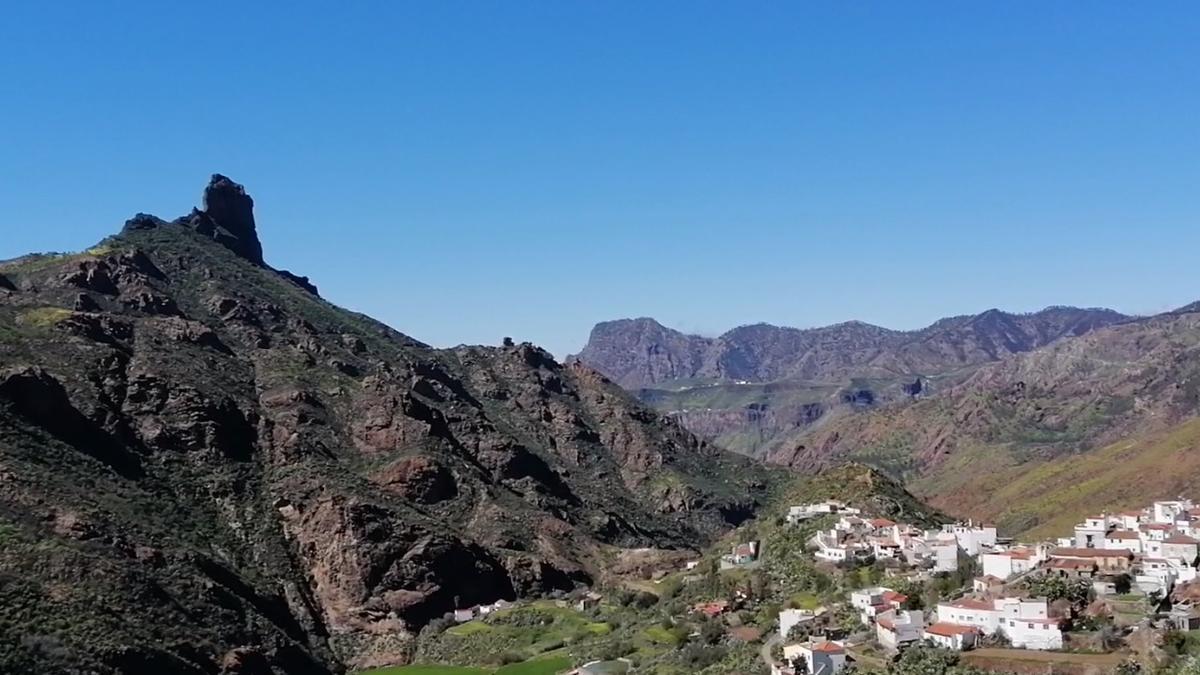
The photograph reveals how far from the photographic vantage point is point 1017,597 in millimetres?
50250

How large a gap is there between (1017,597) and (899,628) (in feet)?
18.3

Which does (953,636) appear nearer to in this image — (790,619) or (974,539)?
(790,619)

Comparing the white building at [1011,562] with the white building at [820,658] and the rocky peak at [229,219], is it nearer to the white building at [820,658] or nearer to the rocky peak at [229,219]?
the white building at [820,658]

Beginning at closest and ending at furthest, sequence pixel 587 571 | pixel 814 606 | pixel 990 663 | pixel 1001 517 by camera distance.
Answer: pixel 990 663, pixel 814 606, pixel 587 571, pixel 1001 517

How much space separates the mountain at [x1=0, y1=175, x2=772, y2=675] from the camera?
2813 inches

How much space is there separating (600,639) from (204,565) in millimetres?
28894

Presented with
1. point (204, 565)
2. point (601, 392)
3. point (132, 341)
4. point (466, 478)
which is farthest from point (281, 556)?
point (601, 392)

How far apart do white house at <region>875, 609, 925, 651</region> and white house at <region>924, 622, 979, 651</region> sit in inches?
23.7

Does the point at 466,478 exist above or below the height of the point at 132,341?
below

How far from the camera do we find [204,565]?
267 feet

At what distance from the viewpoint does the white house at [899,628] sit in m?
49.2

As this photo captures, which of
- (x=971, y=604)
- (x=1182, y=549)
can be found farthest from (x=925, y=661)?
(x=1182, y=549)

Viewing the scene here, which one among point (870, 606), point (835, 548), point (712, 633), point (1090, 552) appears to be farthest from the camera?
point (835, 548)

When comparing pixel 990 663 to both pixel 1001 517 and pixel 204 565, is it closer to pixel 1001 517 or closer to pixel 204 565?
pixel 204 565
